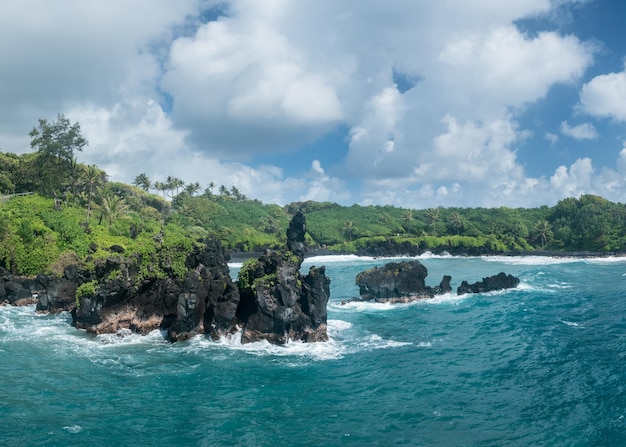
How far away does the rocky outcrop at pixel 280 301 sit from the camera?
39.2m

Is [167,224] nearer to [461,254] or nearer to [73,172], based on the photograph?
[73,172]

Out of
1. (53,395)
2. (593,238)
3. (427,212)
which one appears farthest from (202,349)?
(427,212)

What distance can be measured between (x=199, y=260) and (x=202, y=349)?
12019 millimetres

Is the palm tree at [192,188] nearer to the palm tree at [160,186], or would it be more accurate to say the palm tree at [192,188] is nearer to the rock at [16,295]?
the palm tree at [160,186]

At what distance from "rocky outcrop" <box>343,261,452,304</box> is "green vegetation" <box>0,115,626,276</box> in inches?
912

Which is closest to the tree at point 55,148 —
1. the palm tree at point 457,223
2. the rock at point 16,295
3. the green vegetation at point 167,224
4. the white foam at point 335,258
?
the green vegetation at point 167,224

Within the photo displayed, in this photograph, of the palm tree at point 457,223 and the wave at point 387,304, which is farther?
the palm tree at point 457,223

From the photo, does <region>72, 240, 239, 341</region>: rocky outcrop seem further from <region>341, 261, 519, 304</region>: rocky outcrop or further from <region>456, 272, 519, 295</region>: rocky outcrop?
<region>456, 272, 519, 295</region>: rocky outcrop

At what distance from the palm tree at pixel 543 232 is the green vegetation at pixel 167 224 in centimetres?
40

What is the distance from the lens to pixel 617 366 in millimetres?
31734

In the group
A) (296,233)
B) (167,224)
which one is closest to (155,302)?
(296,233)

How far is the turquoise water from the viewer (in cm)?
2286

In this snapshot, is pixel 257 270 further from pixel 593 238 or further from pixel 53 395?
pixel 593 238

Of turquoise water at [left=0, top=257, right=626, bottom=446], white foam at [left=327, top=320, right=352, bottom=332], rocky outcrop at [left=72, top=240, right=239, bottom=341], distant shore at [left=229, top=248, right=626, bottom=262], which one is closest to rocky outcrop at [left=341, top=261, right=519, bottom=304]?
white foam at [left=327, top=320, right=352, bottom=332]
